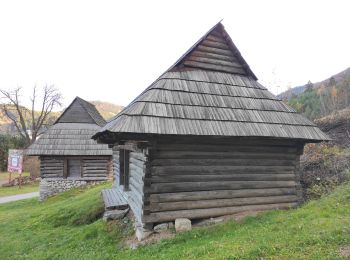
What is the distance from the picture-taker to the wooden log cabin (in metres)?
6.50

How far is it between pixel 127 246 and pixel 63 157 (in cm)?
1300

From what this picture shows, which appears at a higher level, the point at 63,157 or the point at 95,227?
the point at 63,157

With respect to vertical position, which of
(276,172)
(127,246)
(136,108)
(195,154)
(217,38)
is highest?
(217,38)

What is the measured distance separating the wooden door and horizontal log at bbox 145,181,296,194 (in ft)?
43.5

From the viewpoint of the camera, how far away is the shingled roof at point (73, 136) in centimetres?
1797

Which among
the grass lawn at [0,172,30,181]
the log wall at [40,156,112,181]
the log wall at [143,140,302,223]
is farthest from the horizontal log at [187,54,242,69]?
the grass lawn at [0,172,30,181]

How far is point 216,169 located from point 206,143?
68 cm

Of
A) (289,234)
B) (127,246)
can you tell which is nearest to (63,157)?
(127,246)

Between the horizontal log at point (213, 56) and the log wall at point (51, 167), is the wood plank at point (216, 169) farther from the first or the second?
the log wall at point (51, 167)

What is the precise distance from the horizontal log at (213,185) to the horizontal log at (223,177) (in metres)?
0.08

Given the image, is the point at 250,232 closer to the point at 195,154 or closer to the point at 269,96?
the point at 195,154

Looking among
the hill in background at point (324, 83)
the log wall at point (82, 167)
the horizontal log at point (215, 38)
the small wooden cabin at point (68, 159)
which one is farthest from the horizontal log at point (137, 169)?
the hill in background at point (324, 83)

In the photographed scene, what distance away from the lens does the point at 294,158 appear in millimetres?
7957

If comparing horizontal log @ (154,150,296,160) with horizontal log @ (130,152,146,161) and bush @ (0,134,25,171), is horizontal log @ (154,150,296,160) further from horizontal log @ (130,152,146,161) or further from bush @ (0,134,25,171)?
bush @ (0,134,25,171)
